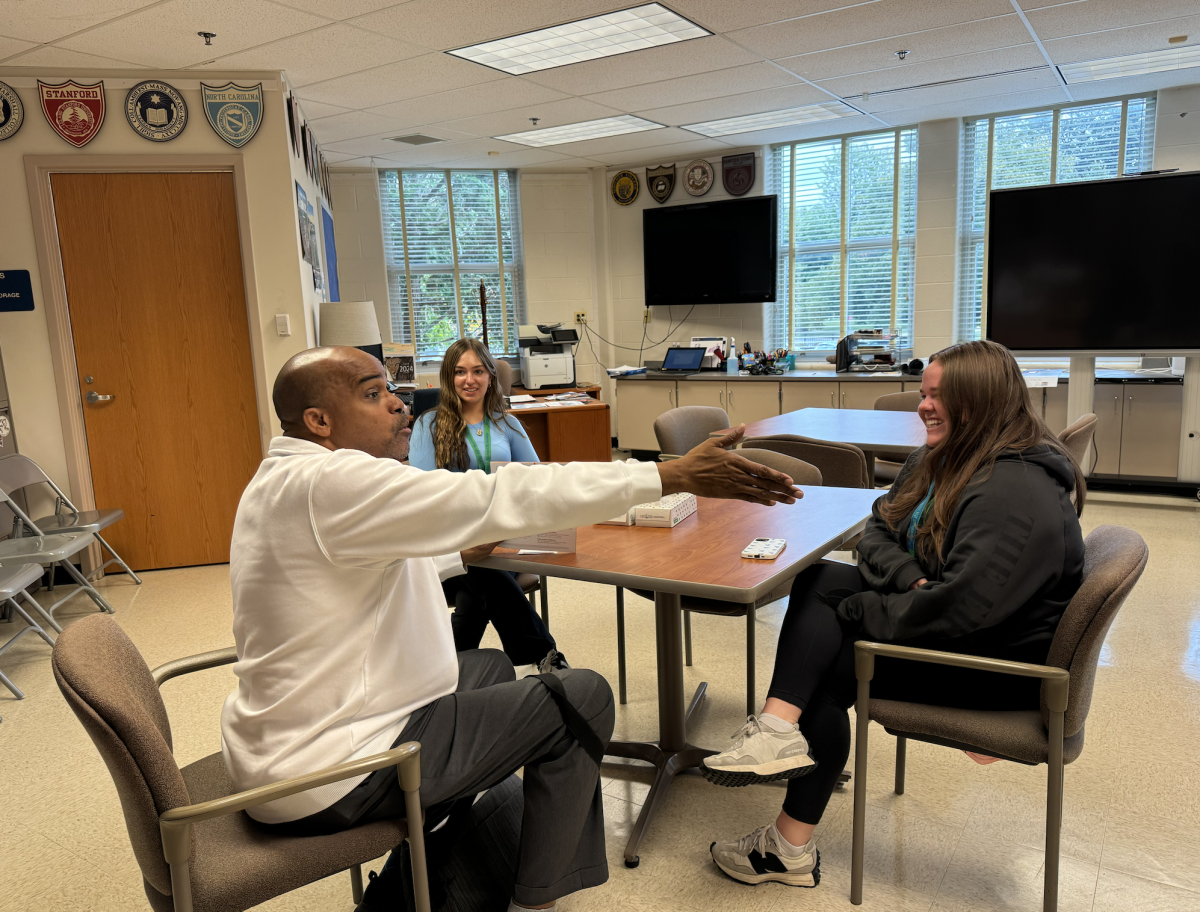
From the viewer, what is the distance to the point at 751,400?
278 inches

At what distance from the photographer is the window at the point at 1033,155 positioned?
6027 mm

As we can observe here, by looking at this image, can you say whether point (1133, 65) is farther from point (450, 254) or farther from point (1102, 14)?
point (450, 254)

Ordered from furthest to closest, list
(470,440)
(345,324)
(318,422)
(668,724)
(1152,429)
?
(1152,429) < (345,324) < (470,440) < (668,724) < (318,422)

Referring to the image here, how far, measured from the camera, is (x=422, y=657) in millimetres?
1519

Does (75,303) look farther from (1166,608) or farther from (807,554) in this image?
(1166,608)

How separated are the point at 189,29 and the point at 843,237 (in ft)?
17.1

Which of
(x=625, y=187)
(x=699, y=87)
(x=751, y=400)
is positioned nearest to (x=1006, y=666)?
(x=699, y=87)

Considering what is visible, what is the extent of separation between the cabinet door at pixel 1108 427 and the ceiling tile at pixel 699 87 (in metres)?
3.05

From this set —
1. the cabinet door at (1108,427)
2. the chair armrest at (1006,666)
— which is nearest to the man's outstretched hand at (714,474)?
the chair armrest at (1006,666)

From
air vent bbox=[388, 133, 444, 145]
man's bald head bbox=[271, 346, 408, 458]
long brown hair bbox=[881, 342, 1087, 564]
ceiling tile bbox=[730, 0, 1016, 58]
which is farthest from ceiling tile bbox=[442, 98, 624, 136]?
man's bald head bbox=[271, 346, 408, 458]

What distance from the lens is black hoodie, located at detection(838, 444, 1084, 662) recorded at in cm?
168

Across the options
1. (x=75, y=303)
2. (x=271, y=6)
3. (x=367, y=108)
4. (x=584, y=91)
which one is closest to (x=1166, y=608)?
(x=584, y=91)

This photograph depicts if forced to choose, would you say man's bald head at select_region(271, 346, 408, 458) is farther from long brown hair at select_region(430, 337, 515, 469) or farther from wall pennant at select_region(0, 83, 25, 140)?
wall pennant at select_region(0, 83, 25, 140)

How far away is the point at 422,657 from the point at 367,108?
485cm
